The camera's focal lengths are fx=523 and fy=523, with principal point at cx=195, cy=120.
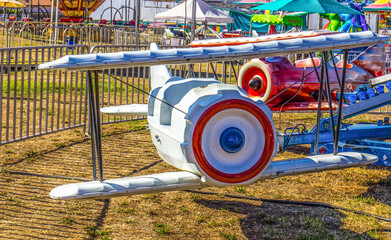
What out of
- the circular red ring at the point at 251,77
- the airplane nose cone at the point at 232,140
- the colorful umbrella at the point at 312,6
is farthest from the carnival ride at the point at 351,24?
the airplane nose cone at the point at 232,140

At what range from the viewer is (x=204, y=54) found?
412cm

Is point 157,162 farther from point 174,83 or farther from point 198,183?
point 198,183

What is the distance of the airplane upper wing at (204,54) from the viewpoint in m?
3.74

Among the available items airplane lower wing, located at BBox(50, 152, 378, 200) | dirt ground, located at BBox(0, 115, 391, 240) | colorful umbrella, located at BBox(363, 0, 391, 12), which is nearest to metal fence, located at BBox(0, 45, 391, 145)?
dirt ground, located at BBox(0, 115, 391, 240)

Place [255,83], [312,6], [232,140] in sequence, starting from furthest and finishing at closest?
[312,6] < [255,83] < [232,140]

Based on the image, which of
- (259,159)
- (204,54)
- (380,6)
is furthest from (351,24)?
(380,6)

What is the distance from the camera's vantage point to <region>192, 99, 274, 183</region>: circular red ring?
13.5ft

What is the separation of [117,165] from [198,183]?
105 inches

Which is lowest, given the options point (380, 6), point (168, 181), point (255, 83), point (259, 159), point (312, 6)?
point (168, 181)

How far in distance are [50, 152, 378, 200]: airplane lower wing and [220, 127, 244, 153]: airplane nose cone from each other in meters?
0.34

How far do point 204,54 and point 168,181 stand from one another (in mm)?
1053

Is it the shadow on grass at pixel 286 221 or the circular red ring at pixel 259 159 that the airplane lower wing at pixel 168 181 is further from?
the shadow on grass at pixel 286 221

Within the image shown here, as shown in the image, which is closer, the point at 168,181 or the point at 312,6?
the point at 168,181

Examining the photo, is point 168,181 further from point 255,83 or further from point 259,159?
point 255,83
